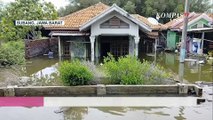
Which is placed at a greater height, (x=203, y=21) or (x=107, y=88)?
(x=203, y=21)

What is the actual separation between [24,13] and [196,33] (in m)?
15.3

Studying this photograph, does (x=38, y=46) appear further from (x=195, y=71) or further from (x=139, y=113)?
(x=139, y=113)

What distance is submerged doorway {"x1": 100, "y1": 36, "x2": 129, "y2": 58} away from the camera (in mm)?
21062

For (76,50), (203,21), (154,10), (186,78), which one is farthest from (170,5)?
(186,78)

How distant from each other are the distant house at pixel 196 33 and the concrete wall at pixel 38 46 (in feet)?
40.6

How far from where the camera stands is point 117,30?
18469 millimetres

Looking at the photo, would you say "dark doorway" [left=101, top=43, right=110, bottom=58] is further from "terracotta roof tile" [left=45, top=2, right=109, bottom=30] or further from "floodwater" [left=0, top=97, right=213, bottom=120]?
"floodwater" [left=0, top=97, right=213, bottom=120]

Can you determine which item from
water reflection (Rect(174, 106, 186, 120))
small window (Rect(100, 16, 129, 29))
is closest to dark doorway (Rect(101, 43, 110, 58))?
small window (Rect(100, 16, 129, 29))

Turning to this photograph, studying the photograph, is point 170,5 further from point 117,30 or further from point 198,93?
point 198,93

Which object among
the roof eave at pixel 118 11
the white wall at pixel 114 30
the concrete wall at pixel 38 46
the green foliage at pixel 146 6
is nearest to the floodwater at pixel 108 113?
the roof eave at pixel 118 11

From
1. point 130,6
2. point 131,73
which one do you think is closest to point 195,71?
point 131,73

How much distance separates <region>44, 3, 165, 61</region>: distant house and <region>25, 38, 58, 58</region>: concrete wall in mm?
1781

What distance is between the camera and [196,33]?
79.7ft

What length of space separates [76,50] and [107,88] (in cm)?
1220
